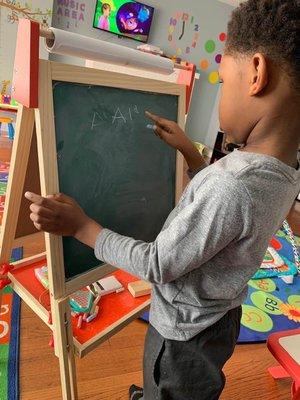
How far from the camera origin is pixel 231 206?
51 cm

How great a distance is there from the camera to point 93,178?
749 millimetres

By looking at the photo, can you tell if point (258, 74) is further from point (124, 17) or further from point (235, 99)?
point (124, 17)

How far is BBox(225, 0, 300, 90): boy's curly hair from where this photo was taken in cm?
49

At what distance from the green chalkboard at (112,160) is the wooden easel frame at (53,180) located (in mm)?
18

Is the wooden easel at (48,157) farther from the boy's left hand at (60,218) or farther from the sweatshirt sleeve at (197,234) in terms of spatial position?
the sweatshirt sleeve at (197,234)

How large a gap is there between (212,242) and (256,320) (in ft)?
4.16

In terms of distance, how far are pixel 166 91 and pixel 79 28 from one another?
3.20 m

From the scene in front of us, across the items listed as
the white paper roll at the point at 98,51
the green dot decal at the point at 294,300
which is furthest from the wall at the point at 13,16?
the green dot decal at the point at 294,300

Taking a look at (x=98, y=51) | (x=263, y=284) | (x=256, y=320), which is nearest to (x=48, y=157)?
(x=98, y=51)

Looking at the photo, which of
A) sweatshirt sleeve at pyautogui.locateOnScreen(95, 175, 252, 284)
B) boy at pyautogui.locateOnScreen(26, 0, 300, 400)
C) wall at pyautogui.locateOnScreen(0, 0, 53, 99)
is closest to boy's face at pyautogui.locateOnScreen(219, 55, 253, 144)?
boy at pyautogui.locateOnScreen(26, 0, 300, 400)

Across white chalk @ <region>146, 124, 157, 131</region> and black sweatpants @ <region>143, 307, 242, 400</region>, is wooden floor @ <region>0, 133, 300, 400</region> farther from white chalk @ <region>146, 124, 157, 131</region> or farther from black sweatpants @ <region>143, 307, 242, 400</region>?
white chalk @ <region>146, 124, 157, 131</region>

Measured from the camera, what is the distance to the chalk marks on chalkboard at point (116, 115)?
2.38 feet

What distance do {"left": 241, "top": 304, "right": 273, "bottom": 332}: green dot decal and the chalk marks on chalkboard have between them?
3.94 ft

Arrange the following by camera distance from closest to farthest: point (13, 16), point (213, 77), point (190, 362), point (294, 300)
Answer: point (190, 362)
point (294, 300)
point (13, 16)
point (213, 77)
